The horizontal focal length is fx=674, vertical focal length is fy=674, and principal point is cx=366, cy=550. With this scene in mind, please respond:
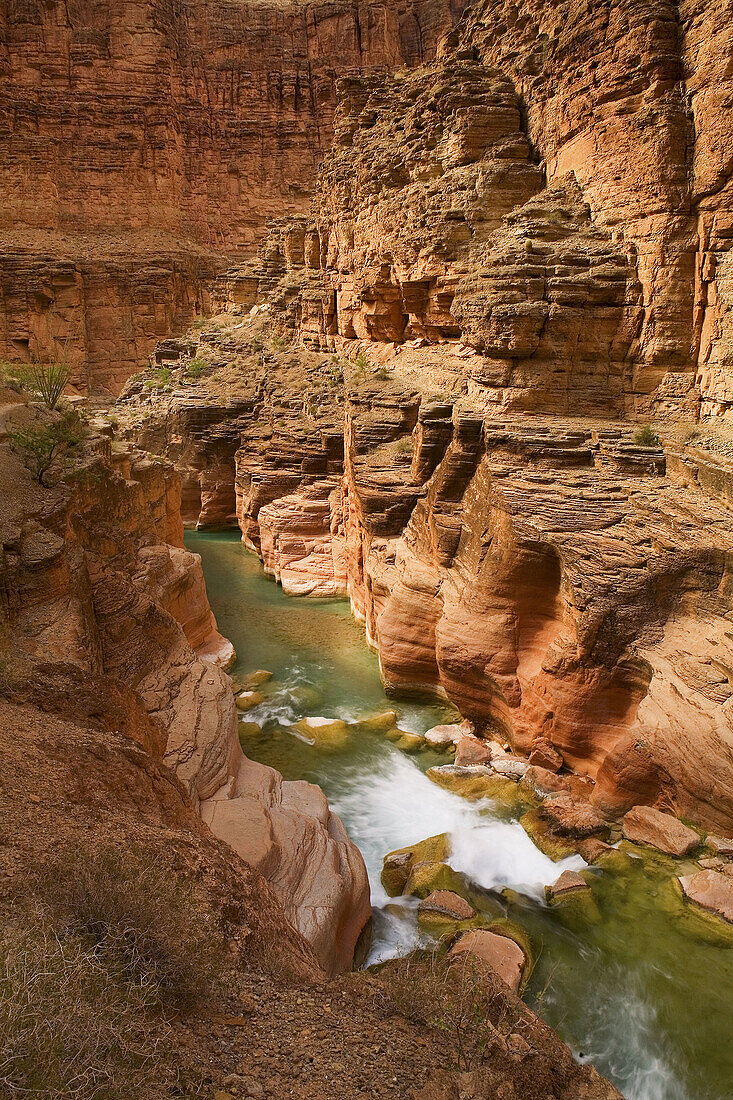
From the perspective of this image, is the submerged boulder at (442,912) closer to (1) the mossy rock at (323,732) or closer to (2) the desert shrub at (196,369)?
(1) the mossy rock at (323,732)

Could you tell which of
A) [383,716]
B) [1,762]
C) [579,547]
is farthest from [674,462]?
[1,762]

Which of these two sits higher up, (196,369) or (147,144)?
(147,144)

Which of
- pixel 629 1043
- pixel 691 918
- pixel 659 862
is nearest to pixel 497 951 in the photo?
pixel 629 1043

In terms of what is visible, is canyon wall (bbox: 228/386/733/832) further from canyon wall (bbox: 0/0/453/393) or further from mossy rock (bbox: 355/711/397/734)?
canyon wall (bbox: 0/0/453/393)

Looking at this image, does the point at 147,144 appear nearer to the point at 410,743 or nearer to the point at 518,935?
the point at 410,743

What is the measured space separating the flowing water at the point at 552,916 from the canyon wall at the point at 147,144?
2690 centimetres

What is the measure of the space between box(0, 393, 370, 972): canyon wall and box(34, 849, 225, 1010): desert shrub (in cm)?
175

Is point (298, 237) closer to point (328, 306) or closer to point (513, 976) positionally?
point (328, 306)

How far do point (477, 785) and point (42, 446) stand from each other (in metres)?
7.71

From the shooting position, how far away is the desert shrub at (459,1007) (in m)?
3.31

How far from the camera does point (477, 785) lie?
991cm

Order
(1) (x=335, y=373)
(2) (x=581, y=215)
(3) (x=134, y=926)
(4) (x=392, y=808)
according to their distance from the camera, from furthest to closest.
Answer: (1) (x=335, y=373) → (2) (x=581, y=215) → (4) (x=392, y=808) → (3) (x=134, y=926)

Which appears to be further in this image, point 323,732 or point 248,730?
point 248,730

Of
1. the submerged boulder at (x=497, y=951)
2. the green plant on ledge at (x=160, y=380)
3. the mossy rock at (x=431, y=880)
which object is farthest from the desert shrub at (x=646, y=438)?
the green plant on ledge at (x=160, y=380)
